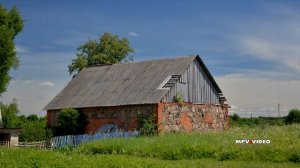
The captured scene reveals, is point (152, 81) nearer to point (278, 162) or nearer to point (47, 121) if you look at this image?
point (47, 121)

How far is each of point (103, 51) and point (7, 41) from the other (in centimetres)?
1479

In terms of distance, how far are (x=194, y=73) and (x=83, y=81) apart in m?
10.4

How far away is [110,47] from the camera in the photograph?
2194 inches

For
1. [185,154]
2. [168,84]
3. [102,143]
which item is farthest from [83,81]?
[185,154]

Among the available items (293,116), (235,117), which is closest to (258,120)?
(235,117)

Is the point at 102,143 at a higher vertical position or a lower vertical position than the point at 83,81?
lower

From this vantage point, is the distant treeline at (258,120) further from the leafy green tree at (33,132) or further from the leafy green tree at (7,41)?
the leafy green tree at (7,41)

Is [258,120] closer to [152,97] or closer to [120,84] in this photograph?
[120,84]

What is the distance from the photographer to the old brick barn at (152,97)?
118 ft

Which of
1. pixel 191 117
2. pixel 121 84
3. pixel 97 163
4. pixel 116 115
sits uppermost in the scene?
pixel 121 84

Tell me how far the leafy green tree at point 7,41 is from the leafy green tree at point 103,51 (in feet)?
37.9

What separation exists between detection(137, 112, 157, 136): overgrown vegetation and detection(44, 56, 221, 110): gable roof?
103 cm

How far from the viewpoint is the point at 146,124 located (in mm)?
34625

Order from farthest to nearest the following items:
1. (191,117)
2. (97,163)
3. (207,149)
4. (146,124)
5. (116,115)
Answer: (191,117) → (116,115) → (146,124) → (207,149) → (97,163)
